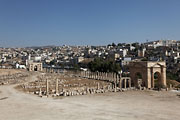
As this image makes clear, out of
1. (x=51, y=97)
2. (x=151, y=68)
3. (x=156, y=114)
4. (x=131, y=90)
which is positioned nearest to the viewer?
(x=156, y=114)

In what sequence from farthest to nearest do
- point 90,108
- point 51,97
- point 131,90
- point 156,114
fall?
point 131,90, point 51,97, point 90,108, point 156,114

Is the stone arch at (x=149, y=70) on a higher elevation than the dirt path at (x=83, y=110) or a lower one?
higher

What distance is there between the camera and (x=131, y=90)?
1200 inches

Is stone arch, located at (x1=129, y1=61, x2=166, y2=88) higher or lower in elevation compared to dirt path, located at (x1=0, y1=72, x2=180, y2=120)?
higher

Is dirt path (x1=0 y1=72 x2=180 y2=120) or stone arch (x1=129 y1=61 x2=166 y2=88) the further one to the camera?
stone arch (x1=129 y1=61 x2=166 y2=88)

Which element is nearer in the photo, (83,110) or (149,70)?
(83,110)

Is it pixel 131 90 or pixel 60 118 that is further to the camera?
pixel 131 90

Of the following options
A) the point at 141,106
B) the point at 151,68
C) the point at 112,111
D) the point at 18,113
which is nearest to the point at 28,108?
the point at 18,113

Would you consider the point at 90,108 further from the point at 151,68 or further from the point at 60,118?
A: the point at 151,68

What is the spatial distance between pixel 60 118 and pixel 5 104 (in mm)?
7388

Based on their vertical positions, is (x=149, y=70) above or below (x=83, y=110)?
above

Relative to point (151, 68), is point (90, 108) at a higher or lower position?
lower

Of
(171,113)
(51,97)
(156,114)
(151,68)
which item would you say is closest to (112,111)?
(156,114)

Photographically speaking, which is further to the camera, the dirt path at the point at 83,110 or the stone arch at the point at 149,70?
the stone arch at the point at 149,70
